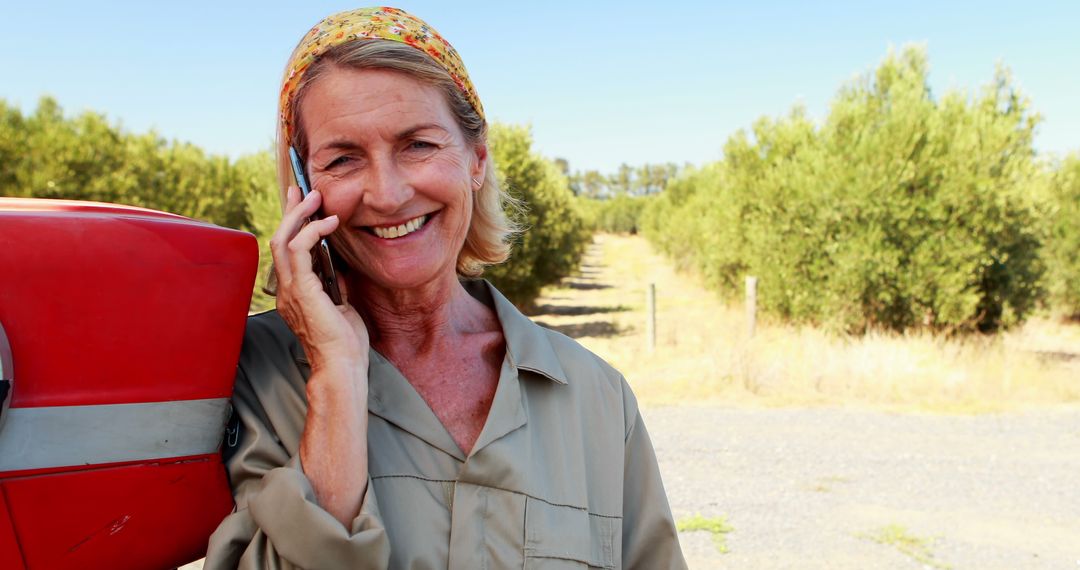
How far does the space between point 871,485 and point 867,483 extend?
56mm

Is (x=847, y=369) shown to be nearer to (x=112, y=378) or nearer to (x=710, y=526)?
(x=710, y=526)

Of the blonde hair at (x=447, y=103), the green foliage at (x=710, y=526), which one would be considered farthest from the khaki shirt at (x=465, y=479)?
the green foliage at (x=710, y=526)

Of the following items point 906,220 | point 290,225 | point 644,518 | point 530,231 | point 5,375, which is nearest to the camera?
point 5,375

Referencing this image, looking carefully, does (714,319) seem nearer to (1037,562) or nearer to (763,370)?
(763,370)

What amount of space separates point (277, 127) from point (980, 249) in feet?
39.9

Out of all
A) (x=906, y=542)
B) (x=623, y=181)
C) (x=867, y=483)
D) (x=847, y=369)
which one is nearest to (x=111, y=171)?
(x=847, y=369)

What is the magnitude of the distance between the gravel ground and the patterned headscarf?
4.29 meters

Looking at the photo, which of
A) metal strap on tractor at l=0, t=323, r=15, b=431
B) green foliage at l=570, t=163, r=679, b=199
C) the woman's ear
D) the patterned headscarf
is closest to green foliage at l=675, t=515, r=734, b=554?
the woman's ear

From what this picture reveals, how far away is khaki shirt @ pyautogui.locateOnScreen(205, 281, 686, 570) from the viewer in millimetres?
1163

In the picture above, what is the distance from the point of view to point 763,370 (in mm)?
9852

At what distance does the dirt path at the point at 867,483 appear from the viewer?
513cm

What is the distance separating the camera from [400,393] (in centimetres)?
143

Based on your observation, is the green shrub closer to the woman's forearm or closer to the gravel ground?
the gravel ground

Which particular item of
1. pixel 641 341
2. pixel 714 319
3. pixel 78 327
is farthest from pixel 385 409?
pixel 714 319
